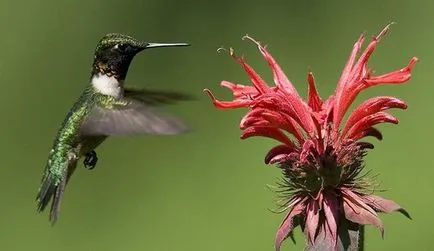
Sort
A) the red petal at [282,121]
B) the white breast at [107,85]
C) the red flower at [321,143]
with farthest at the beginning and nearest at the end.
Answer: the white breast at [107,85], the red petal at [282,121], the red flower at [321,143]

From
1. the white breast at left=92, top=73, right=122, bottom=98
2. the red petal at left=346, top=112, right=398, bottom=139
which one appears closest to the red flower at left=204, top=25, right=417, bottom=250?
the red petal at left=346, top=112, right=398, bottom=139

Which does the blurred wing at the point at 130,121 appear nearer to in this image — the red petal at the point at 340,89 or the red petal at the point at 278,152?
the red petal at the point at 278,152

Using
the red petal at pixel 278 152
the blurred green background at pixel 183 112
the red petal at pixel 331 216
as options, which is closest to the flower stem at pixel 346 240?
the red petal at pixel 331 216

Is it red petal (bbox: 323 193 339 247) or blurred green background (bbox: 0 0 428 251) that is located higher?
blurred green background (bbox: 0 0 428 251)

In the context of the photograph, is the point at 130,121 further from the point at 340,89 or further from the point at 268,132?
the point at 340,89

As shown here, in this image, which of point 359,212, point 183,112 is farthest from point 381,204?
point 183,112

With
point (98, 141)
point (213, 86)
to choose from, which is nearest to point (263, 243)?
point (213, 86)

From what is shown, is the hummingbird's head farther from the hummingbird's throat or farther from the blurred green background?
the blurred green background
